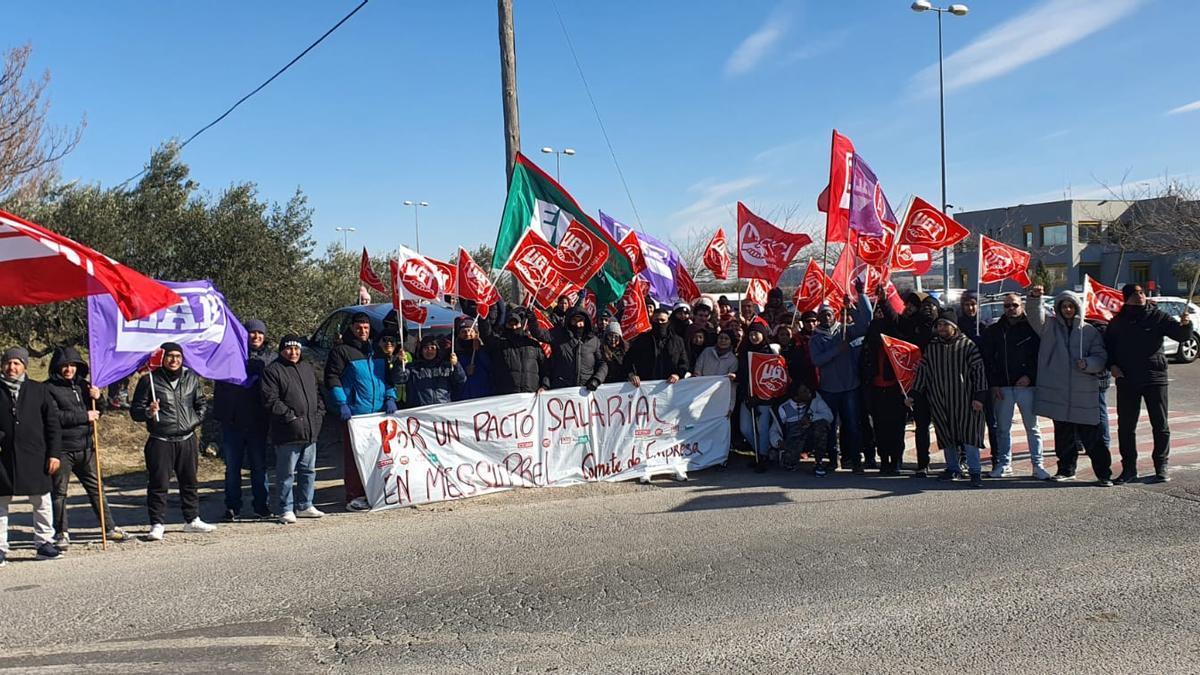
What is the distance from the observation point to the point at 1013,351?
8.75 metres

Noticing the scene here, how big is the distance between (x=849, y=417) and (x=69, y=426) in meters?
7.19

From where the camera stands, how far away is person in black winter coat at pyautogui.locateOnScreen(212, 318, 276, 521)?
7.99 m

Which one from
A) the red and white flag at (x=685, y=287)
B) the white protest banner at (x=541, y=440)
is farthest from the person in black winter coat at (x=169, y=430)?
the red and white flag at (x=685, y=287)

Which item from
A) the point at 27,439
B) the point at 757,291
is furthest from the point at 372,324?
the point at 757,291

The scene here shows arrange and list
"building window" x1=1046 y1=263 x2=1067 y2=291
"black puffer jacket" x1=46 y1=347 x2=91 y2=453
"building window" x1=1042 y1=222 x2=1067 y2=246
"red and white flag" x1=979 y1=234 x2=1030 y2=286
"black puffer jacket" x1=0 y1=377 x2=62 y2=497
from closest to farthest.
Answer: "black puffer jacket" x1=0 y1=377 x2=62 y2=497, "black puffer jacket" x1=46 y1=347 x2=91 y2=453, "red and white flag" x1=979 y1=234 x2=1030 y2=286, "building window" x1=1046 y1=263 x2=1067 y2=291, "building window" x1=1042 y1=222 x2=1067 y2=246

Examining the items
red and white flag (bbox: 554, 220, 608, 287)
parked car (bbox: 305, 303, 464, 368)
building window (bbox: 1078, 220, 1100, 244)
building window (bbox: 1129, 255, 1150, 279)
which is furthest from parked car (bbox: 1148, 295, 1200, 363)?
building window (bbox: 1129, 255, 1150, 279)

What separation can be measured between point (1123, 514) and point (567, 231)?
20.1 feet

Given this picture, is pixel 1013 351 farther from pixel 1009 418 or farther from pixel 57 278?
pixel 57 278

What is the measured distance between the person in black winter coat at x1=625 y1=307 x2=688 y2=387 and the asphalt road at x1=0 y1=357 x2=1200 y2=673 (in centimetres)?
220

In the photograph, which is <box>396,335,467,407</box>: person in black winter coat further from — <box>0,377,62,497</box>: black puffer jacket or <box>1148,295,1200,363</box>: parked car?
<box>1148,295,1200,363</box>: parked car

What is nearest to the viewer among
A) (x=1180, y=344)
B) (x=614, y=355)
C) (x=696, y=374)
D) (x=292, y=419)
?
(x=292, y=419)

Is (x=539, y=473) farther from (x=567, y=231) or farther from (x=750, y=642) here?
(x=750, y=642)

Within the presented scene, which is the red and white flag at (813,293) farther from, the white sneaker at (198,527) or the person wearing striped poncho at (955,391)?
the white sneaker at (198,527)

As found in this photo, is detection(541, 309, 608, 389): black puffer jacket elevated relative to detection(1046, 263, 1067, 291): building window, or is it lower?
lower
